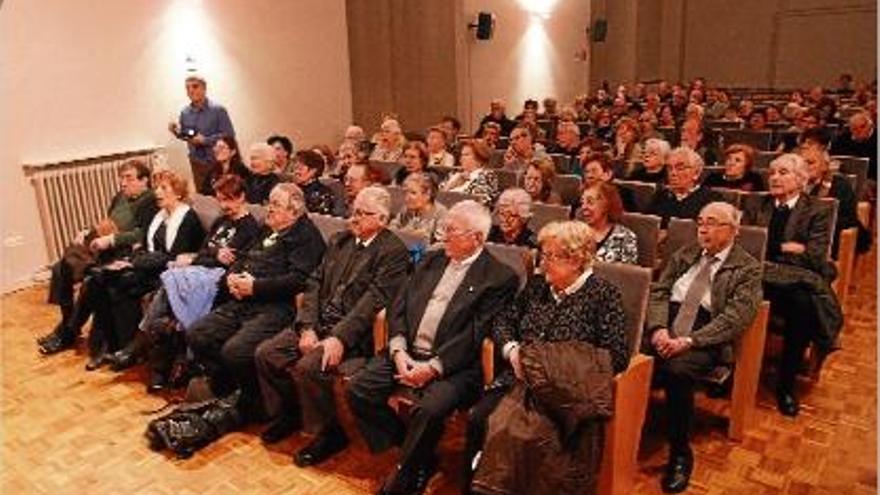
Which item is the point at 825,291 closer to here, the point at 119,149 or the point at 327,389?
the point at 327,389

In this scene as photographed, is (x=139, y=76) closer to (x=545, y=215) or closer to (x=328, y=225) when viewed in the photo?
(x=328, y=225)

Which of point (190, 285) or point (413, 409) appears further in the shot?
point (190, 285)

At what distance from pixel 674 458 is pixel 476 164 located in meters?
2.61

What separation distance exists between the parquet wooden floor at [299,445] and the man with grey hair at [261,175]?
1381 mm

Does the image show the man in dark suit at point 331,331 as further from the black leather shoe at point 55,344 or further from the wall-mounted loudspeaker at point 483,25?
the wall-mounted loudspeaker at point 483,25

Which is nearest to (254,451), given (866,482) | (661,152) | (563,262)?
(563,262)

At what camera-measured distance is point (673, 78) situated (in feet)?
49.3

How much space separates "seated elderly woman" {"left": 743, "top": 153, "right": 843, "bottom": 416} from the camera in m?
3.32

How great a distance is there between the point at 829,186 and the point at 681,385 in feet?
6.91

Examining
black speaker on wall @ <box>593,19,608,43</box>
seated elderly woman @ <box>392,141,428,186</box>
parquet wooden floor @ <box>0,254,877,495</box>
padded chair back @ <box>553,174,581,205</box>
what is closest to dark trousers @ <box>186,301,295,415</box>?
parquet wooden floor @ <box>0,254,877,495</box>

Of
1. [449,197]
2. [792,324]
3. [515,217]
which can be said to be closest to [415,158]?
[449,197]

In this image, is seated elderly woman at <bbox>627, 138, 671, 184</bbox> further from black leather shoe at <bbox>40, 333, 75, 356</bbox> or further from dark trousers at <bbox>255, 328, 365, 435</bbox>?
black leather shoe at <bbox>40, 333, 75, 356</bbox>

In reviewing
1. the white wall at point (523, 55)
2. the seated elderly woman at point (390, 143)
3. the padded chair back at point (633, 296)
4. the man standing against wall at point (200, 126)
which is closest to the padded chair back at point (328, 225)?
the padded chair back at point (633, 296)

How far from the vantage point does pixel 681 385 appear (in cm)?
283
